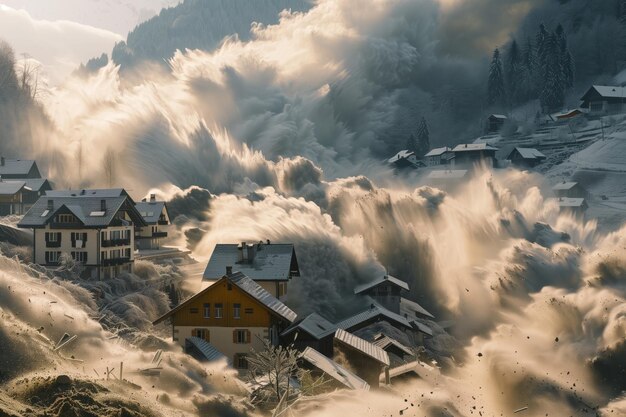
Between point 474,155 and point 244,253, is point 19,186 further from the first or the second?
point 474,155

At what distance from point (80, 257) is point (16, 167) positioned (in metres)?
40.8

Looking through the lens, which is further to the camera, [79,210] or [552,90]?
[552,90]

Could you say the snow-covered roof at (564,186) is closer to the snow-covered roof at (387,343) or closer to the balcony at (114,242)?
the snow-covered roof at (387,343)

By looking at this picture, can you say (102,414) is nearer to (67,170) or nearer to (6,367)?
(6,367)

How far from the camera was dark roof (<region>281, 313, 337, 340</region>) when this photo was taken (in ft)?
198

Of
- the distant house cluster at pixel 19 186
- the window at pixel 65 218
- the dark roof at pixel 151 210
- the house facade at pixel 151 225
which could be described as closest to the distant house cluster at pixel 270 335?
the window at pixel 65 218

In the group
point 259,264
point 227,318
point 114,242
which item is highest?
point 114,242

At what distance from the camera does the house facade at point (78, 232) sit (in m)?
71.9

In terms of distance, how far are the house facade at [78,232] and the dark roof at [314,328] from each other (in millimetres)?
19663

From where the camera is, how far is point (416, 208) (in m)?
137

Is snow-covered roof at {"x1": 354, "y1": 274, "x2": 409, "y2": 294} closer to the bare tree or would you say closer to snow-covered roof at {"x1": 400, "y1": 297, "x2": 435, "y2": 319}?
snow-covered roof at {"x1": 400, "y1": 297, "x2": 435, "y2": 319}

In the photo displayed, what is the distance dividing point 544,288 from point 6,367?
3432 inches

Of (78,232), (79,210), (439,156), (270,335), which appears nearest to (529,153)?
(439,156)

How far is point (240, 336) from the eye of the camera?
59031 mm
